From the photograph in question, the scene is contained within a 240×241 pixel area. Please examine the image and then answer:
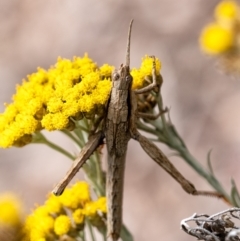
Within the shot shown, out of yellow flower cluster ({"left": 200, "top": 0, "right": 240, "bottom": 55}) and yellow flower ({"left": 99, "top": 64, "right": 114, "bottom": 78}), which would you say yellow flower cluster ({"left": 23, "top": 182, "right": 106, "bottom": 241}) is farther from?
yellow flower cluster ({"left": 200, "top": 0, "right": 240, "bottom": 55})

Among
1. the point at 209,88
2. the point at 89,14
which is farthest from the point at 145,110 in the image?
the point at 89,14

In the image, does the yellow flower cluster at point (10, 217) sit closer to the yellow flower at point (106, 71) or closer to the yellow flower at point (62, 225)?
the yellow flower at point (62, 225)

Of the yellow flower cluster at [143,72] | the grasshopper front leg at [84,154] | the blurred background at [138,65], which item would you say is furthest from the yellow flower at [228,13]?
the blurred background at [138,65]

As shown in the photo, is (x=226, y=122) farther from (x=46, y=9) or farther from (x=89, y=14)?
(x=46, y=9)

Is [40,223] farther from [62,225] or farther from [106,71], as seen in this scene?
[106,71]

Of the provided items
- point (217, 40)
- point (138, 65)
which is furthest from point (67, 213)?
point (138, 65)
